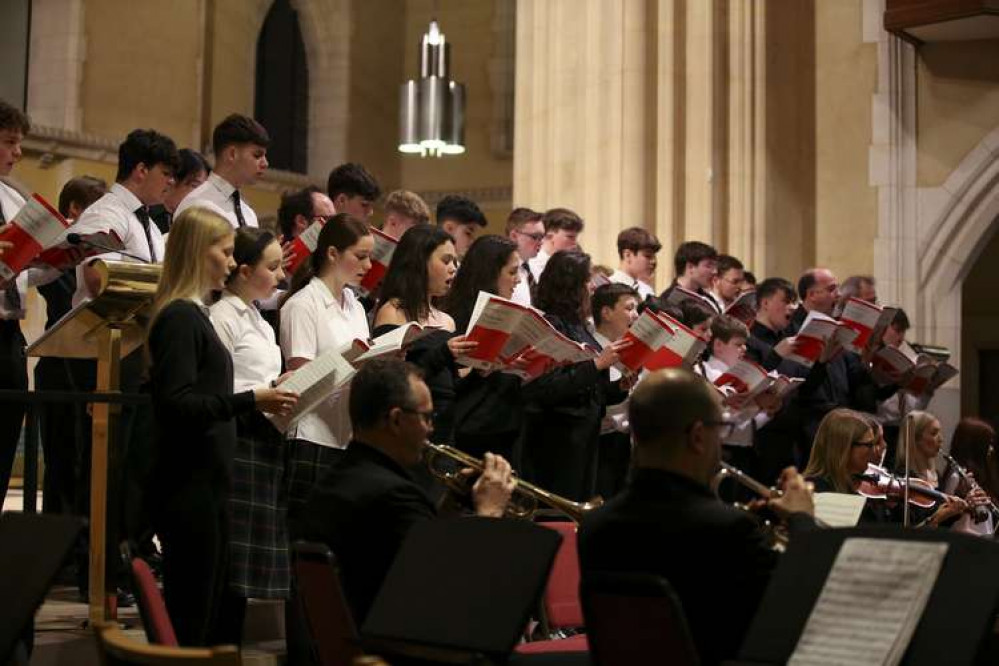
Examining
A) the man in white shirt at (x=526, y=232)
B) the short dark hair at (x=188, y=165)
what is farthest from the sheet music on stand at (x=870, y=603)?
the man in white shirt at (x=526, y=232)

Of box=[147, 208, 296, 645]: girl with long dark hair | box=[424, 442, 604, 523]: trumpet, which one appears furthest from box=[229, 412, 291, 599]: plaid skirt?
box=[424, 442, 604, 523]: trumpet

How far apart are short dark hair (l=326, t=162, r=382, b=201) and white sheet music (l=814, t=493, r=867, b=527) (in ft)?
8.72

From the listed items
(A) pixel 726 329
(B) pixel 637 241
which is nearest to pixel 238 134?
(B) pixel 637 241

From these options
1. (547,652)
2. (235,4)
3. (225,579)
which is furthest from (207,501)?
(235,4)

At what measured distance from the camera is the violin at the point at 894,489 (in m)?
6.70

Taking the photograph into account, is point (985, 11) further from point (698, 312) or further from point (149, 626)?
point (149, 626)

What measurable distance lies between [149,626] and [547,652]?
1211 millimetres

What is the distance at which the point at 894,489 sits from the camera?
674 cm

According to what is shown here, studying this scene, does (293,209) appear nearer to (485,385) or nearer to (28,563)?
(485,385)

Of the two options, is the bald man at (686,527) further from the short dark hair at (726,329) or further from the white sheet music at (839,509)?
the short dark hair at (726,329)

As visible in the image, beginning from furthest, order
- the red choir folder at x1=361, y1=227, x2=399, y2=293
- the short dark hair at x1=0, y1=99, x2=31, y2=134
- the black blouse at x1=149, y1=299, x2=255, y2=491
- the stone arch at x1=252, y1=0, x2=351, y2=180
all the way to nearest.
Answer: the stone arch at x1=252, y1=0, x2=351, y2=180 → the red choir folder at x1=361, y1=227, x2=399, y2=293 → the short dark hair at x1=0, y1=99, x2=31, y2=134 → the black blouse at x1=149, y1=299, x2=255, y2=491

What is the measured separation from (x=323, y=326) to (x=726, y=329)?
10.8ft

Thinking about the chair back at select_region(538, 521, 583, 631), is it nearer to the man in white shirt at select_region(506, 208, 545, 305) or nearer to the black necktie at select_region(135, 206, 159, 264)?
the black necktie at select_region(135, 206, 159, 264)

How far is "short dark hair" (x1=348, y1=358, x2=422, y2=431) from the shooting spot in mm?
4098
